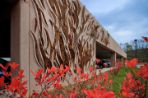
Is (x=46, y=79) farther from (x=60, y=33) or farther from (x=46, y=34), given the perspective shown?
(x=60, y=33)

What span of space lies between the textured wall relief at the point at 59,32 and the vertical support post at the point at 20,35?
446 mm

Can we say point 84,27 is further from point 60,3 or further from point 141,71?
point 141,71

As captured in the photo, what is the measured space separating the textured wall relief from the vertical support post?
45 centimetres

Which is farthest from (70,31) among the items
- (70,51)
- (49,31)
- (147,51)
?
(147,51)

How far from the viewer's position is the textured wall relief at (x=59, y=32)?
33.9 ft

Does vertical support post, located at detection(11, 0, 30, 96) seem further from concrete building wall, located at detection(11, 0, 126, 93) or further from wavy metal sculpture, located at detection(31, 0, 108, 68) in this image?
wavy metal sculpture, located at detection(31, 0, 108, 68)

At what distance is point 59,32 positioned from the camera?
11.9 metres

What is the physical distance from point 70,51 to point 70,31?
0.95 metres

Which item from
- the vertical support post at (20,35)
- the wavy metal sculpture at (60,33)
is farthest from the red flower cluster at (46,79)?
the wavy metal sculpture at (60,33)

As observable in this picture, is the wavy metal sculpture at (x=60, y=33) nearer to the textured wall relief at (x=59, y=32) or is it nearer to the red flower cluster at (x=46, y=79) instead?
the textured wall relief at (x=59, y=32)

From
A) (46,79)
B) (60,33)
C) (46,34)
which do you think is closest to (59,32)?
(60,33)

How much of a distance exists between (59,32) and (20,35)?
2928 millimetres

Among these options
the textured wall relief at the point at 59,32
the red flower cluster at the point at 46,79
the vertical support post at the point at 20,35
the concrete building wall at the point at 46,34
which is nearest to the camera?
the red flower cluster at the point at 46,79

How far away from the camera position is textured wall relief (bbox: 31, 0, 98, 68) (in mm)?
10344
